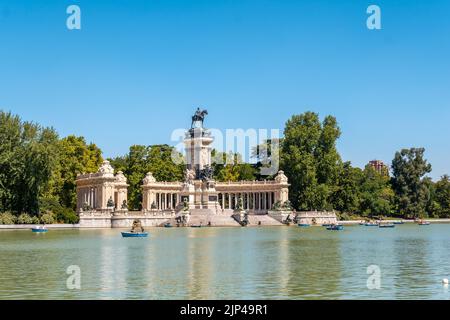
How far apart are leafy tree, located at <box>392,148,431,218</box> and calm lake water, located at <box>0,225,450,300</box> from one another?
74.2 m

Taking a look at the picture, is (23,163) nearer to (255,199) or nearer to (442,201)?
(255,199)

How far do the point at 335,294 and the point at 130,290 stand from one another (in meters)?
6.73

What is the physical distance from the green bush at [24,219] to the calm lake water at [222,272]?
31627 mm

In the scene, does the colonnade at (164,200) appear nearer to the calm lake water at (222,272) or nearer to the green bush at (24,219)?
the green bush at (24,219)

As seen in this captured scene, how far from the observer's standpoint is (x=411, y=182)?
11412cm

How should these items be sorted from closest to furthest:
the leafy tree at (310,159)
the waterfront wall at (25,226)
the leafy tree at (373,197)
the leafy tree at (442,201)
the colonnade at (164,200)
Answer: the waterfront wall at (25,226) → the leafy tree at (310,159) → the colonnade at (164,200) → the leafy tree at (373,197) → the leafy tree at (442,201)

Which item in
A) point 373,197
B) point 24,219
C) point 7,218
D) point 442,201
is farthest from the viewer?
point 442,201

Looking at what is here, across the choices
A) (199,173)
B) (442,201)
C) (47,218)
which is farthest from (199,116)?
(442,201)

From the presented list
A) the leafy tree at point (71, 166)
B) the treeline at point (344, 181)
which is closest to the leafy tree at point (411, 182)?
the treeline at point (344, 181)

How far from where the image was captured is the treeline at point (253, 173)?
7294cm

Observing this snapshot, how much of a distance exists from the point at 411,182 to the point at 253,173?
86.3ft

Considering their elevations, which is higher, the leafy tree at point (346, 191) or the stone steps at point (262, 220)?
the leafy tree at point (346, 191)
